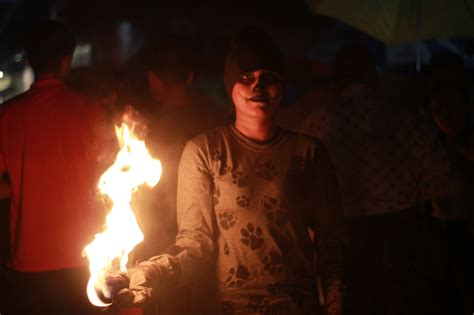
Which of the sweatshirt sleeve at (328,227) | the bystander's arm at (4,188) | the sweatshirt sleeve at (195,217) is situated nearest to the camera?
the sweatshirt sleeve at (195,217)

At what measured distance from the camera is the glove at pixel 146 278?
112 inches

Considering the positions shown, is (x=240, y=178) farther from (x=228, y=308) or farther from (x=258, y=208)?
(x=228, y=308)

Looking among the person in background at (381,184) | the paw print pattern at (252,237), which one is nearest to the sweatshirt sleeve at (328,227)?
the paw print pattern at (252,237)

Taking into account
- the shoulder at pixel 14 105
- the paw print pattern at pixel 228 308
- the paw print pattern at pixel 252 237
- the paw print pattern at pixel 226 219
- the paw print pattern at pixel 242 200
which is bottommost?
the paw print pattern at pixel 228 308

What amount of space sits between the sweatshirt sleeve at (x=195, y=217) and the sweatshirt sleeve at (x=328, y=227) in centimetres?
66

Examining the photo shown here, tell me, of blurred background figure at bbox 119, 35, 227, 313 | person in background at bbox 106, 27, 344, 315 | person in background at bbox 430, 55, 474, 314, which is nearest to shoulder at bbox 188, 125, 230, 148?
person in background at bbox 106, 27, 344, 315

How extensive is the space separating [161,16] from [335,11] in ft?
27.7

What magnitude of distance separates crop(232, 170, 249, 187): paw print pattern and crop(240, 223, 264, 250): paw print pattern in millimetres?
253

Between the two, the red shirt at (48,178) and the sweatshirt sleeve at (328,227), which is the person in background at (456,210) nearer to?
the sweatshirt sleeve at (328,227)

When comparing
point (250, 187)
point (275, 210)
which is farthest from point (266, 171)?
point (275, 210)

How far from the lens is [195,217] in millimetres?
3648

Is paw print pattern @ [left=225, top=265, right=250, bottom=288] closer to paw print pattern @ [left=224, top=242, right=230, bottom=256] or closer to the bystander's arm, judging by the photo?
paw print pattern @ [left=224, top=242, right=230, bottom=256]

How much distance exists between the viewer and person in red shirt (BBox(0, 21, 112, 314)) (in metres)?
4.43

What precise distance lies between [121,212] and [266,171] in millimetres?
915
